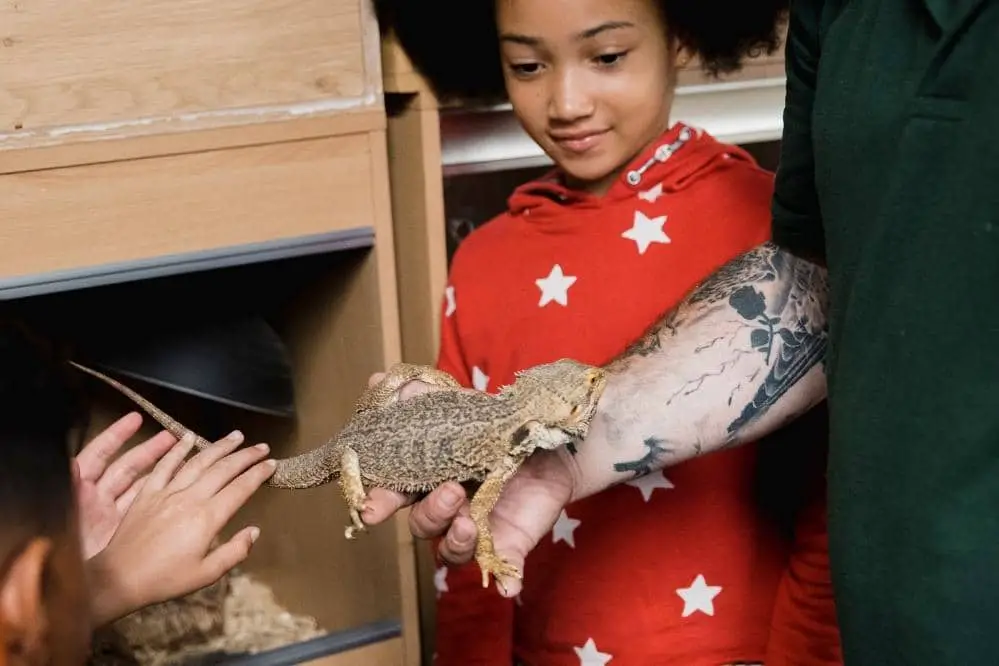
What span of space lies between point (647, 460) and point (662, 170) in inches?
14.4

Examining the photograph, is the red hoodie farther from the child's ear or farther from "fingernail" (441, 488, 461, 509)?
the child's ear

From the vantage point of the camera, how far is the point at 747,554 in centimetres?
127

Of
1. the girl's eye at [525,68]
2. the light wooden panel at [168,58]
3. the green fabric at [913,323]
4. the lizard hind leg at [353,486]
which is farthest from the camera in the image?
the girl's eye at [525,68]

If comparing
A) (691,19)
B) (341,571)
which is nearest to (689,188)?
(691,19)

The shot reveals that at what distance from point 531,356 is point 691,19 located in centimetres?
42

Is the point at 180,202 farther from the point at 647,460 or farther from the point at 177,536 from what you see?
the point at 647,460

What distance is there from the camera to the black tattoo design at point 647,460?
1082mm

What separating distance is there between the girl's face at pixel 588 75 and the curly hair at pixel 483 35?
3.4 inches

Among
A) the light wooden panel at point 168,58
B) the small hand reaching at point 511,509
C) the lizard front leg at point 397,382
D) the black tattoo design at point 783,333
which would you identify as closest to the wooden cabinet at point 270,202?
the light wooden panel at point 168,58

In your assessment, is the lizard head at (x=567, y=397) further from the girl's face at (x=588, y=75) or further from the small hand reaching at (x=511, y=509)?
the girl's face at (x=588, y=75)

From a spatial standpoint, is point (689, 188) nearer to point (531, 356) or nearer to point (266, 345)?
point (531, 356)

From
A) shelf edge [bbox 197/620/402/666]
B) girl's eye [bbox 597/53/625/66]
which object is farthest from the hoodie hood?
shelf edge [bbox 197/620/402/666]

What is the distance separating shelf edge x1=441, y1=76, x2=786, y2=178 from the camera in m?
1.58

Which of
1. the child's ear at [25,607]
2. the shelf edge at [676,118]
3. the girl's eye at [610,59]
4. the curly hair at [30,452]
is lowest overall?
the shelf edge at [676,118]
